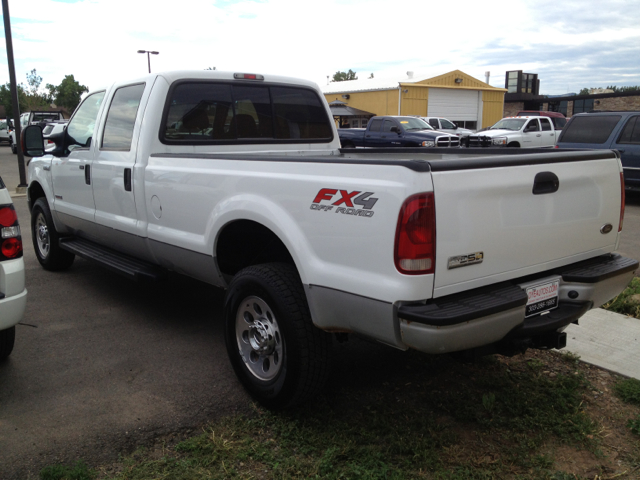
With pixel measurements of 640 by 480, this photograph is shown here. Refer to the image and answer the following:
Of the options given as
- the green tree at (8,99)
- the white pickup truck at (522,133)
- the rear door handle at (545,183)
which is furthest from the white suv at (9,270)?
the green tree at (8,99)

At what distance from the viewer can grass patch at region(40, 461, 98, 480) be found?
113 inches

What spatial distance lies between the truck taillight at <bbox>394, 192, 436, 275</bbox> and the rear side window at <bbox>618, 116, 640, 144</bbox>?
34.6 feet

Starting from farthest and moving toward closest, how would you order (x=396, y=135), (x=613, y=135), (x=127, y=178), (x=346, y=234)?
(x=396, y=135)
(x=613, y=135)
(x=127, y=178)
(x=346, y=234)

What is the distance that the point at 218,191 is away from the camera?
3729mm

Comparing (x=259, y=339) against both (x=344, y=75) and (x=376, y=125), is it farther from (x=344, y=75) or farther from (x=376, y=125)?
(x=344, y=75)

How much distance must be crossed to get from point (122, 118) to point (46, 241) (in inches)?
95.4

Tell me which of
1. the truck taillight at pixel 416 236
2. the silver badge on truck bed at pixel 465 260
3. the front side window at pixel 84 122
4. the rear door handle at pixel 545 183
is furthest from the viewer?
the front side window at pixel 84 122

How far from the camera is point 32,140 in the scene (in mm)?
5633

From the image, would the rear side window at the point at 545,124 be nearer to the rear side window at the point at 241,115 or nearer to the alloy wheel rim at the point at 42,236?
the rear side window at the point at 241,115

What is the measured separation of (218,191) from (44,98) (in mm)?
78692

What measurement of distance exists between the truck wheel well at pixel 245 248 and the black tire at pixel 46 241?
3.20m

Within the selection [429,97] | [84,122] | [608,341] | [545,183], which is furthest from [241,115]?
[429,97]

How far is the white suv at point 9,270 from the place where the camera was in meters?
3.63

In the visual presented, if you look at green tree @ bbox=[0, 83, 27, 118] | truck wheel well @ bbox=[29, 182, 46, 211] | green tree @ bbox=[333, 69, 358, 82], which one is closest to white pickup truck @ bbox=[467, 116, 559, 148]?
truck wheel well @ bbox=[29, 182, 46, 211]
